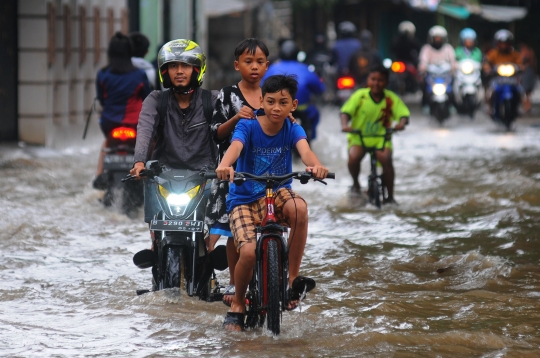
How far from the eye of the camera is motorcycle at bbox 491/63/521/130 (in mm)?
18609

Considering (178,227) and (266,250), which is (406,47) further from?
(266,250)

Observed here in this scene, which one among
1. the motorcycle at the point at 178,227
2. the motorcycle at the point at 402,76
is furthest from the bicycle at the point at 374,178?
the motorcycle at the point at 402,76

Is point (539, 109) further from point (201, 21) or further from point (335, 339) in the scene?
point (335, 339)

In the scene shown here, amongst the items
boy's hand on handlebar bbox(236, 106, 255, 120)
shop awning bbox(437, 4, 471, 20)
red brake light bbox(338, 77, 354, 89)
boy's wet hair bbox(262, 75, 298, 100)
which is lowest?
red brake light bbox(338, 77, 354, 89)

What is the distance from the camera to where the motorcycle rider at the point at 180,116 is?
20.4ft

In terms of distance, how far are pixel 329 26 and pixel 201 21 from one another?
11.8 m

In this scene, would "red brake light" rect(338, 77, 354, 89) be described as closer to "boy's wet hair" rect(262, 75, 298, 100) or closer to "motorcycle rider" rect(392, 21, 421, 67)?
"motorcycle rider" rect(392, 21, 421, 67)

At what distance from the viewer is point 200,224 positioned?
5934mm

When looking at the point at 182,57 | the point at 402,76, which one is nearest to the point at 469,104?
the point at 402,76

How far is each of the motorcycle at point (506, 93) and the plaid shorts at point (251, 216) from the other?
538 inches

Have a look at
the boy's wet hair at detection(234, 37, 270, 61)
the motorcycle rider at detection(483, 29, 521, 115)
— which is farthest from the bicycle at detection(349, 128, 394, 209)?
the motorcycle rider at detection(483, 29, 521, 115)

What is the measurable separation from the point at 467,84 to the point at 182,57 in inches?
595

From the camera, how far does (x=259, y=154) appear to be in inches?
226

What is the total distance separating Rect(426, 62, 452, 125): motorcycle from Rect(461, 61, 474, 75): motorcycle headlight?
18.2 inches
